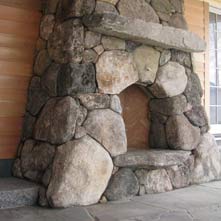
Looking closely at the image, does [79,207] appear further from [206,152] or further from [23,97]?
[206,152]

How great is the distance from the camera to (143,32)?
3.40 m

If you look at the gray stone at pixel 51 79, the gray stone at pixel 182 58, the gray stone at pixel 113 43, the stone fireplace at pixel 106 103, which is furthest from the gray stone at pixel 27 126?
the gray stone at pixel 182 58

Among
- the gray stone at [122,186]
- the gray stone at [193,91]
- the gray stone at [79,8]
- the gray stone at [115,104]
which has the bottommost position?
the gray stone at [122,186]

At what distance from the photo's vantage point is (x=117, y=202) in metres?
3.21

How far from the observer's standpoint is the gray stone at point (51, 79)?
10.9 ft

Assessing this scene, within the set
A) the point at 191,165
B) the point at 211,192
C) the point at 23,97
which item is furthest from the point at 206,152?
the point at 23,97

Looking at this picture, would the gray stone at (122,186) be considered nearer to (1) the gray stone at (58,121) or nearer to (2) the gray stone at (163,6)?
(1) the gray stone at (58,121)

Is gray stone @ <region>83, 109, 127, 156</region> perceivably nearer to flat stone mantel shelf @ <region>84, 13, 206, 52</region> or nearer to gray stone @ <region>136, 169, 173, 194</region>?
gray stone @ <region>136, 169, 173, 194</region>

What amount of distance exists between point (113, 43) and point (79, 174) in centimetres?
129

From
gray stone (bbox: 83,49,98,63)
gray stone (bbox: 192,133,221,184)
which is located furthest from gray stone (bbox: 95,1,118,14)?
gray stone (bbox: 192,133,221,184)

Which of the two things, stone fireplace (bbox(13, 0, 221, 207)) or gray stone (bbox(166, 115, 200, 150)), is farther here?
gray stone (bbox(166, 115, 200, 150))

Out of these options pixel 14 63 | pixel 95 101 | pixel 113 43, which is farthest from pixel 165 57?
pixel 14 63

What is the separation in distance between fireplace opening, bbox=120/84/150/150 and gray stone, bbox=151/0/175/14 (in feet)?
2.96

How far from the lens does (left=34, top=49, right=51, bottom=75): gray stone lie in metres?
3.47
